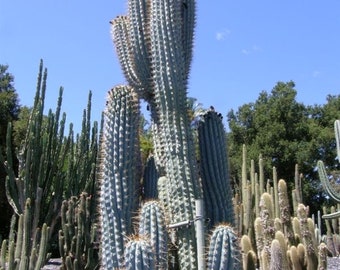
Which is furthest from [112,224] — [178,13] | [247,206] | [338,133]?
[338,133]

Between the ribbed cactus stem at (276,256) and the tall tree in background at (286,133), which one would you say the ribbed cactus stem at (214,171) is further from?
the tall tree in background at (286,133)

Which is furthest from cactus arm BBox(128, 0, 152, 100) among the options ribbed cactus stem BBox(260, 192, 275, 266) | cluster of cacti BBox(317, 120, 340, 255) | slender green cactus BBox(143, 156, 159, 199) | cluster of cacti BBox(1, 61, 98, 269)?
cluster of cacti BBox(317, 120, 340, 255)

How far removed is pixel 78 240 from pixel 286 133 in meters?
19.4

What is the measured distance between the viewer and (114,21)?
193 inches

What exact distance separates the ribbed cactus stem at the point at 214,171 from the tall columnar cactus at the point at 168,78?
0.47ft

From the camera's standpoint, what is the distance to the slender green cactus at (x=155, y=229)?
11.2 feet

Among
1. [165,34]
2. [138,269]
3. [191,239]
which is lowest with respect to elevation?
[138,269]

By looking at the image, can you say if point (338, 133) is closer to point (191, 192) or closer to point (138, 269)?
point (191, 192)

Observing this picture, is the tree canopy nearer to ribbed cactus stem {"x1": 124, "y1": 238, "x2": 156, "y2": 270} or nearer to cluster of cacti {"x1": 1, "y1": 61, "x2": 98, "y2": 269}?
cluster of cacti {"x1": 1, "y1": 61, "x2": 98, "y2": 269}

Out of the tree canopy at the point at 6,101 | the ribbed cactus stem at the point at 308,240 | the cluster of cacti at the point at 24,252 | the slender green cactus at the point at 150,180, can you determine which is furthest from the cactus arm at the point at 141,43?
the tree canopy at the point at 6,101

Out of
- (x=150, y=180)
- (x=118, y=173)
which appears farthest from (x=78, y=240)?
(x=118, y=173)

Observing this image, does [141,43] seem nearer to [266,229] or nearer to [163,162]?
[163,162]

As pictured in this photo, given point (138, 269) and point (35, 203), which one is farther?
point (35, 203)

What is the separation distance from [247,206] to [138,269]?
10.1 feet
